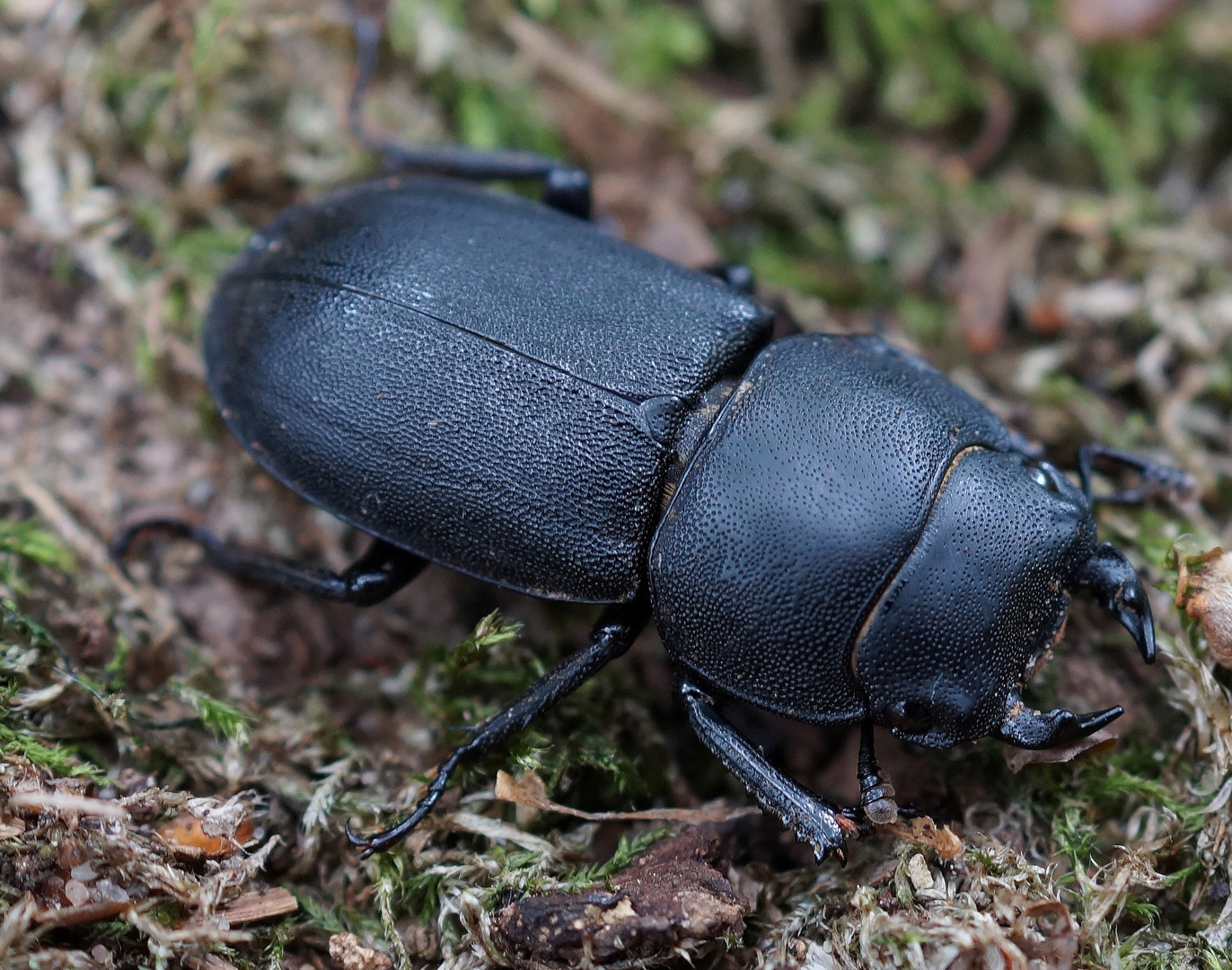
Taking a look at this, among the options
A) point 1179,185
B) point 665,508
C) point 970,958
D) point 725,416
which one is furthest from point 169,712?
point 1179,185

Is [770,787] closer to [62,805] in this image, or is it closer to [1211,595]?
[1211,595]

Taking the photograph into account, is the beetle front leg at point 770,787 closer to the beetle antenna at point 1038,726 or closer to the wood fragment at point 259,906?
the beetle antenna at point 1038,726

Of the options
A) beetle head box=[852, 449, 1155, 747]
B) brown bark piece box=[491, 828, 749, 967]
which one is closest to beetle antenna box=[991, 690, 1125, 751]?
beetle head box=[852, 449, 1155, 747]

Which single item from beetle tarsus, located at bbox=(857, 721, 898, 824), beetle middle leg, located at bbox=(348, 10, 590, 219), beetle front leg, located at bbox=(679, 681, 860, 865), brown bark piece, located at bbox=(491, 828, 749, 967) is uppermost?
beetle middle leg, located at bbox=(348, 10, 590, 219)

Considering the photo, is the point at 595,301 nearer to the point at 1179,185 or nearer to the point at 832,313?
the point at 832,313

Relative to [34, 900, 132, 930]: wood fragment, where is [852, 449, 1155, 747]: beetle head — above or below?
above

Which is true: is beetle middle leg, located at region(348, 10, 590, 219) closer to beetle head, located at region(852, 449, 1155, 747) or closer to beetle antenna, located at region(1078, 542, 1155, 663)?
beetle head, located at region(852, 449, 1155, 747)

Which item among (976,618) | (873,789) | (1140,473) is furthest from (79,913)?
(1140,473)
